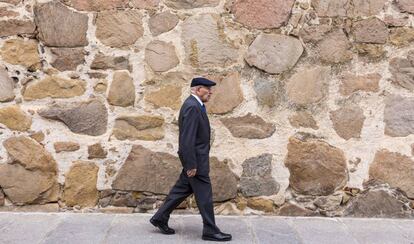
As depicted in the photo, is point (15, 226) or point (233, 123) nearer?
point (15, 226)

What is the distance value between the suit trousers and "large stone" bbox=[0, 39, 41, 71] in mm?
1763

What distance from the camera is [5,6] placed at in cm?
498

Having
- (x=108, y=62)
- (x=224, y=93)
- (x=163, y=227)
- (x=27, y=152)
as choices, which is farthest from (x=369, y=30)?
(x=27, y=152)

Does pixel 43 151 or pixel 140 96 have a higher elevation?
pixel 140 96

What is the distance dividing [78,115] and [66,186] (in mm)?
651

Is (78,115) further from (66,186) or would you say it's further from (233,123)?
(233,123)

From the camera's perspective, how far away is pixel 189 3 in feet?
16.7

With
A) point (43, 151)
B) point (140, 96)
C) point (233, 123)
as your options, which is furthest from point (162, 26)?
point (43, 151)

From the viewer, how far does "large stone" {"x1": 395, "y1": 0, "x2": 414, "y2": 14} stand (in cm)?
509

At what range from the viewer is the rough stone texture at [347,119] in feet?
16.9

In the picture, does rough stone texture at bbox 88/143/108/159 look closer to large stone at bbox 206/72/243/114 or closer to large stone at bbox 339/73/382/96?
large stone at bbox 206/72/243/114

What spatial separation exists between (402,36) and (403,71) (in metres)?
0.32

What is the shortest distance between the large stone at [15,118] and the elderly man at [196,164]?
4.87 ft

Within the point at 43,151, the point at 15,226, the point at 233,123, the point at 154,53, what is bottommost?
the point at 15,226
